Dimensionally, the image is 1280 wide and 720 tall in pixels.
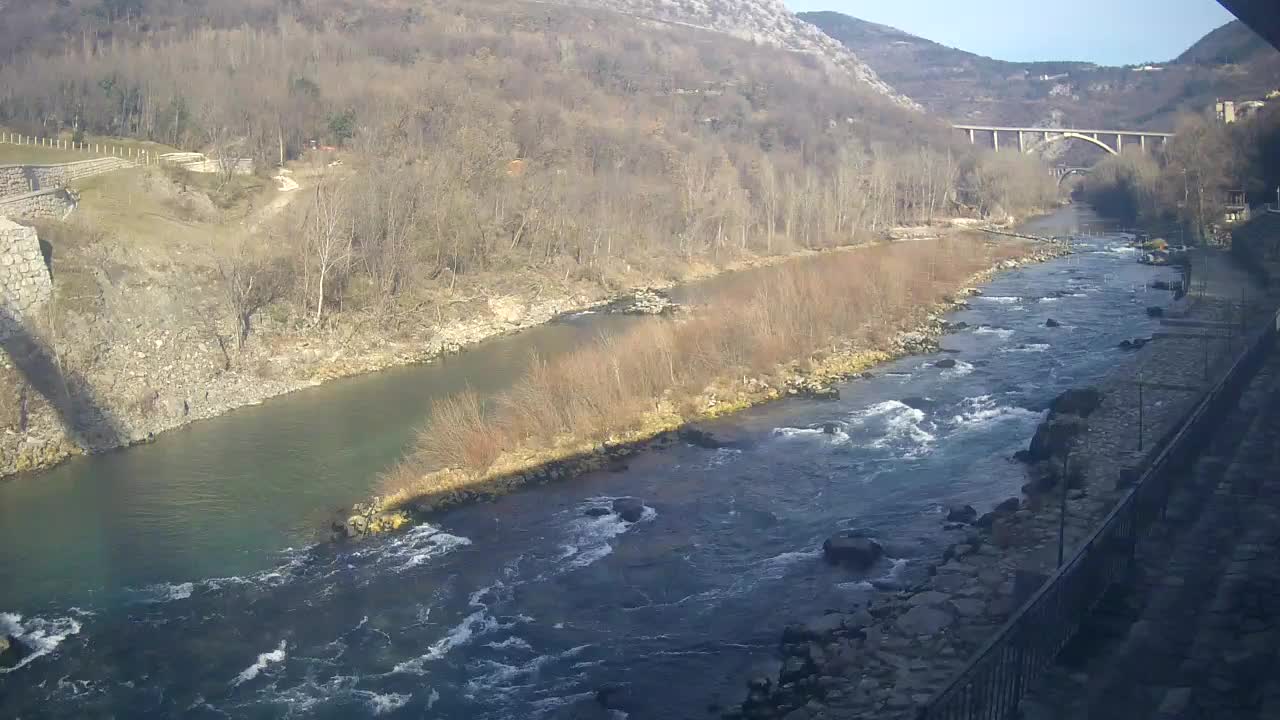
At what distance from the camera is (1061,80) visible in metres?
111

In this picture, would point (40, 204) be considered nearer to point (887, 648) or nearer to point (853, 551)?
point (853, 551)

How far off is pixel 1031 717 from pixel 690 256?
2808cm

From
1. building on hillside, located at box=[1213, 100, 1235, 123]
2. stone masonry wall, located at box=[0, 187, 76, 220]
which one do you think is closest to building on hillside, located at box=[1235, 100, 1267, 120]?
building on hillside, located at box=[1213, 100, 1235, 123]

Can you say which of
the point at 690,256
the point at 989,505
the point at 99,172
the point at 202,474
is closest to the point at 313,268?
the point at 99,172

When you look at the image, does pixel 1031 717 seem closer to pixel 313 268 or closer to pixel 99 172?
pixel 313 268

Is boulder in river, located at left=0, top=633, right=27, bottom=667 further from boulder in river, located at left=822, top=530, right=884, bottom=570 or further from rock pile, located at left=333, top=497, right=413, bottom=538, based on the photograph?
boulder in river, located at left=822, top=530, right=884, bottom=570

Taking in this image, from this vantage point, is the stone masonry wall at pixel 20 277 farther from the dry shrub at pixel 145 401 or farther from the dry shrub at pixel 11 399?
the dry shrub at pixel 145 401

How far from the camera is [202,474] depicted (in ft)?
45.8

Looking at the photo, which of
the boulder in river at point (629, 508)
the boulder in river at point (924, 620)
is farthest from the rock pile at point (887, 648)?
the boulder in river at point (629, 508)

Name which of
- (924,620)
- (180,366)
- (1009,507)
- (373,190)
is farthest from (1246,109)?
(924,620)

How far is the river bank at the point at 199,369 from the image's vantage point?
49.6ft

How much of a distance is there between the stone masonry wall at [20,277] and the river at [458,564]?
3838 mm

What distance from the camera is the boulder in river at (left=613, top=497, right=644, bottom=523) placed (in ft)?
37.6

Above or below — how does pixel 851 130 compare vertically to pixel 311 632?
above
